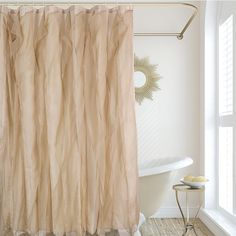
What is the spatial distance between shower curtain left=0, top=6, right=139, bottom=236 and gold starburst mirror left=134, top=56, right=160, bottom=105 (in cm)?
169

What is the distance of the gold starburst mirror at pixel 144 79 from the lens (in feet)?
15.1

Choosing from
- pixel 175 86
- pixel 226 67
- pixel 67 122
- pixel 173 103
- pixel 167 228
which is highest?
pixel 226 67

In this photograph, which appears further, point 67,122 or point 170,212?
point 170,212

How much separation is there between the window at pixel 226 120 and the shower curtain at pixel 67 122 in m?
1.17

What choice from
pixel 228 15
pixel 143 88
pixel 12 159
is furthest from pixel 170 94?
pixel 12 159

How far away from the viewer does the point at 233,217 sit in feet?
11.7

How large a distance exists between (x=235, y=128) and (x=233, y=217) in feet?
2.55

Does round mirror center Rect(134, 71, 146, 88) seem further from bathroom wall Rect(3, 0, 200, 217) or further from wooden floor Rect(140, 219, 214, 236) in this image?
wooden floor Rect(140, 219, 214, 236)

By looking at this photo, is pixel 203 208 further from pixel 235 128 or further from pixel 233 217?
pixel 235 128

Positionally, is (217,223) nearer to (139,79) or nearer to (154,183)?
(154,183)

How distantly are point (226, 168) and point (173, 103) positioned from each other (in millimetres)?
1053

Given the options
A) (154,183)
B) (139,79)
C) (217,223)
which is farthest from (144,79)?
(217,223)

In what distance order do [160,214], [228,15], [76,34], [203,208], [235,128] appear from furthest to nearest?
[160,214] → [203,208] → [228,15] → [235,128] → [76,34]

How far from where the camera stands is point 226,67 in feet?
12.9
